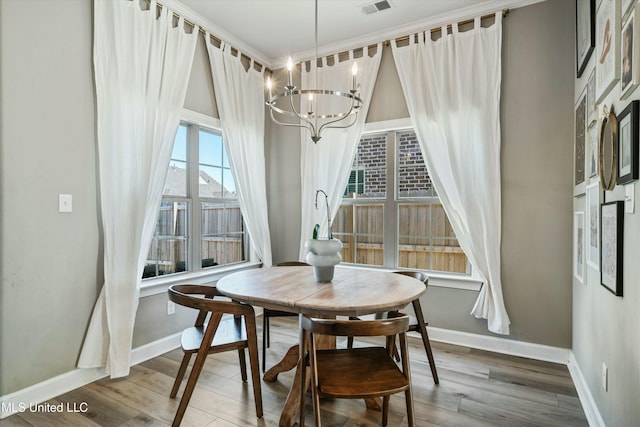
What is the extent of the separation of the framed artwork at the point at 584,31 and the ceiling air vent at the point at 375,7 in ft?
4.62

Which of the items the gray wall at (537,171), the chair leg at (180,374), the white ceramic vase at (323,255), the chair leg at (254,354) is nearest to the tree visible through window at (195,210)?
the chair leg at (180,374)

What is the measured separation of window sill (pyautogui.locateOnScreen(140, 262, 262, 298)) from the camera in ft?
9.23

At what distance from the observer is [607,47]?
173cm

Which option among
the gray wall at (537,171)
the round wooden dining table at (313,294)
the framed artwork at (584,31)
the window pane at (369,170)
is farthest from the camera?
the window pane at (369,170)

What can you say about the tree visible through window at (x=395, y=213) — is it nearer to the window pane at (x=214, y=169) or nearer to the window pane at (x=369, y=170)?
the window pane at (x=369, y=170)

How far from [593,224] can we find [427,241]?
60.3 inches

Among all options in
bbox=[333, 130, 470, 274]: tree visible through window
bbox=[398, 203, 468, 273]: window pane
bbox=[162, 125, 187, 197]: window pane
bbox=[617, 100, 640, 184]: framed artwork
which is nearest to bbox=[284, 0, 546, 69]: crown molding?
bbox=[333, 130, 470, 274]: tree visible through window

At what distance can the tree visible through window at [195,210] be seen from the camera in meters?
3.08

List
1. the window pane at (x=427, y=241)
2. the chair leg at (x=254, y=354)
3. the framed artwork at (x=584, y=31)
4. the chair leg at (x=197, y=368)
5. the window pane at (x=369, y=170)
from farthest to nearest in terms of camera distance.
Answer: the window pane at (x=369, y=170) → the window pane at (x=427, y=241) → the framed artwork at (x=584, y=31) → the chair leg at (x=254, y=354) → the chair leg at (x=197, y=368)

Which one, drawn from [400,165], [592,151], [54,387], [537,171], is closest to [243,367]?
[54,387]

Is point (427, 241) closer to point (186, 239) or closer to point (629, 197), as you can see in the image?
point (629, 197)

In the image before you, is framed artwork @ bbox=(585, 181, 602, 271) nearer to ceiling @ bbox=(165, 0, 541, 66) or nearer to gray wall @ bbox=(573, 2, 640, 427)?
gray wall @ bbox=(573, 2, 640, 427)

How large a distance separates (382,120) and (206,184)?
6.24ft

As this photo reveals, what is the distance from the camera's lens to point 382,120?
11.5ft
